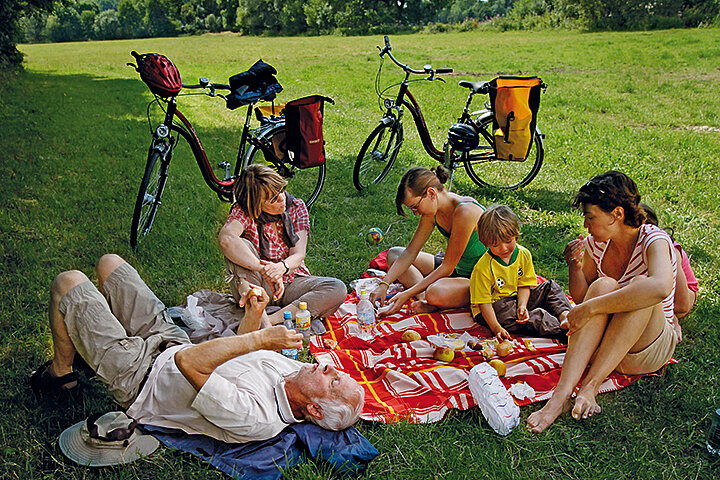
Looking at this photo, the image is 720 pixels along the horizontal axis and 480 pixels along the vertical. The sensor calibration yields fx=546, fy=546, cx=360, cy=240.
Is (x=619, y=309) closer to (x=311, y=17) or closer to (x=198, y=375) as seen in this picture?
(x=198, y=375)

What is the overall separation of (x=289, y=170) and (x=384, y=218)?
1.11 meters

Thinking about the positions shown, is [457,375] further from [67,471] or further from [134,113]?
[134,113]

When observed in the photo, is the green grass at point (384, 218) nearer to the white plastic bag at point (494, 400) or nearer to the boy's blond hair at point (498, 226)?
the white plastic bag at point (494, 400)

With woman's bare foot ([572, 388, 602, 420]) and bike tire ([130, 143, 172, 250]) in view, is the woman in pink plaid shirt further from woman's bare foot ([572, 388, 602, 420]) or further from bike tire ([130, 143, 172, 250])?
woman's bare foot ([572, 388, 602, 420])

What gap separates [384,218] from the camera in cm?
580

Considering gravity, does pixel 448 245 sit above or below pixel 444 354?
above

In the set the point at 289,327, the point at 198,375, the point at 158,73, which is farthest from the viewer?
the point at 158,73

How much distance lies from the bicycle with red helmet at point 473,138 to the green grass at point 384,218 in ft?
0.83

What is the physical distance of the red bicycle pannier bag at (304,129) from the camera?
17.1 feet

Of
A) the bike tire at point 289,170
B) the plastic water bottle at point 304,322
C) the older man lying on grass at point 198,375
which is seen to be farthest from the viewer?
the bike tire at point 289,170

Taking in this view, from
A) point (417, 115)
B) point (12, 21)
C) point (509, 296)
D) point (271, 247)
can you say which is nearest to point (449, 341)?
point (509, 296)

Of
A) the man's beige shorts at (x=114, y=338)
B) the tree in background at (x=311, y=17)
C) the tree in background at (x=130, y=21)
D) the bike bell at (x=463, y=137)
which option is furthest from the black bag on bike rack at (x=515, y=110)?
the tree in background at (x=130, y=21)

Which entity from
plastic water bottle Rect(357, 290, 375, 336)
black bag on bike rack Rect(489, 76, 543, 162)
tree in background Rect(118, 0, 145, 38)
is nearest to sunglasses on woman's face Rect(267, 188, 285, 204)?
plastic water bottle Rect(357, 290, 375, 336)

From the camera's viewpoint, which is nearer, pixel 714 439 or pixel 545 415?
pixel 714 439
